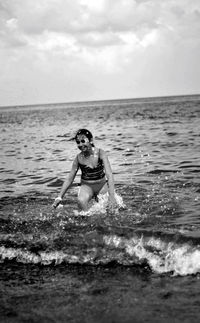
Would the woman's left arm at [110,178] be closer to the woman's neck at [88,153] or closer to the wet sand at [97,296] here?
the woman's neck at [88,153]

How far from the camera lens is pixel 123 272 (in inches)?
193

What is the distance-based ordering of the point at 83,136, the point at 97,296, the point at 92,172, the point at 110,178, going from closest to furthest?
the point at 97,296
the point at 83,136
the point at 110,178
the point at 92,172

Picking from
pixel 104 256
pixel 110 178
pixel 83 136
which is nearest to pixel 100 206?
pixel 110 178

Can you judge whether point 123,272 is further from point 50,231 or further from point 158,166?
point 158,166

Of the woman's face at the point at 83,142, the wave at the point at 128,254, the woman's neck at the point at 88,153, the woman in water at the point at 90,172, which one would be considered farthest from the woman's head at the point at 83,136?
the wave at the point at 128,254

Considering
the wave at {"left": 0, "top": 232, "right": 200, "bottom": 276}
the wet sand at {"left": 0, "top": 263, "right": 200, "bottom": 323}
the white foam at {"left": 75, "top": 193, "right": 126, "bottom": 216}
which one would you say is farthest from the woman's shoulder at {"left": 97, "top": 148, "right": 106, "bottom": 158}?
the wet sand at {"left": 0, "top": 263, "right": 200, "bottom": 323}

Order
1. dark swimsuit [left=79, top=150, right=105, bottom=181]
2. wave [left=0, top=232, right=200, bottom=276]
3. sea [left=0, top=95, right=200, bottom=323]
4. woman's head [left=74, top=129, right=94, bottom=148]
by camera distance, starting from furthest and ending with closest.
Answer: dark swimsuit [left=79, top=150, right=105, bottom=181] < woman's head [left=74, top=129, right=94, bottom=148] < wave [left=0, top=232, right=200, bottom=276] < sea [left=0, top=95, right=200, bottom=323]

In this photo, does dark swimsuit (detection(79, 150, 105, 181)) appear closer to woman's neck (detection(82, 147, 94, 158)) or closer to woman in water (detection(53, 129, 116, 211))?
woman in water (detection(53, 129, 116, 211))

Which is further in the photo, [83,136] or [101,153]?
[101,153]

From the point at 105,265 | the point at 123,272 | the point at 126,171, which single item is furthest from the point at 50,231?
the point at 126,171

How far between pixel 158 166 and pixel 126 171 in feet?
3.79

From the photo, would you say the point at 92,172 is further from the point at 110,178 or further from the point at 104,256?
the point at 104,256

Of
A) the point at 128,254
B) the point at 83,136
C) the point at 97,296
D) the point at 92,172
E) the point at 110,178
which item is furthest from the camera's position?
the point at 92,172

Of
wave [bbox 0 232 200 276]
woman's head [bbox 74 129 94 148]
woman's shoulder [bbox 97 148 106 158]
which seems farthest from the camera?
woman's shoulder [bbox 97 148 106 158]
